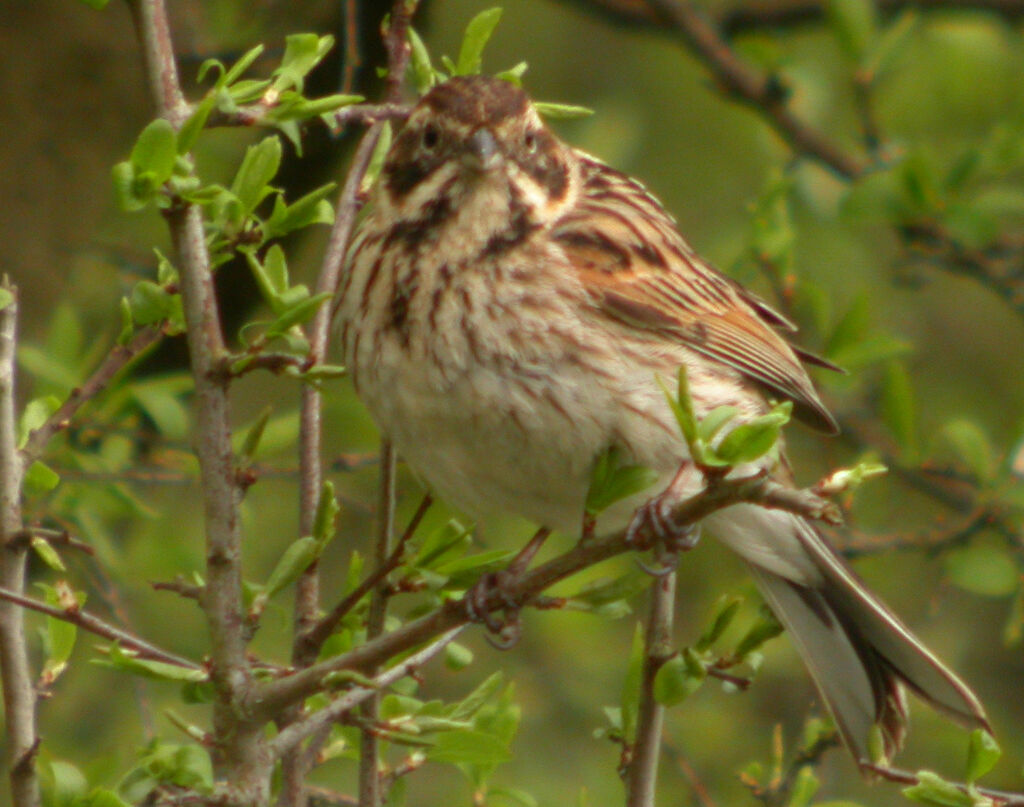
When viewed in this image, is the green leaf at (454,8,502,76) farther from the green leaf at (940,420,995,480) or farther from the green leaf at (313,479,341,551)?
Result: the green leaf at (940,420,995,480)

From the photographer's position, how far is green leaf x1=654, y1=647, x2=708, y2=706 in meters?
2.41

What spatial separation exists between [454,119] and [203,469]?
3.31 ft

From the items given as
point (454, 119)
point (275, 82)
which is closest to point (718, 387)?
point (454, 119)

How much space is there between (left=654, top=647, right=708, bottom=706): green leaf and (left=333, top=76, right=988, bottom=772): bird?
1.28 ft

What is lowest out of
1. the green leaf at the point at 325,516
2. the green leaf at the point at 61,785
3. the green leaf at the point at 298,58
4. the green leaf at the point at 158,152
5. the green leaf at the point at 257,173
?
the green leaf at the point at 61,785

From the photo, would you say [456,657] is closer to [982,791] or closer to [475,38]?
[982,791]

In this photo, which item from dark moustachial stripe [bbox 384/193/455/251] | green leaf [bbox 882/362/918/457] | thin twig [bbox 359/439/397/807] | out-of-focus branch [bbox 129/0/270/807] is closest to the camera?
out-of-focus branch [bbox 129/0/270/807]

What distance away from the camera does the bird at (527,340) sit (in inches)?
112

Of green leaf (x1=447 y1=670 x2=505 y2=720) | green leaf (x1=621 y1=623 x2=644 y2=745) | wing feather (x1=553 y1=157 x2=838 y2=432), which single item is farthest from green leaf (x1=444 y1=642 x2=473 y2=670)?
wing feather (x1=553 y1=157 x2=838 y2=432)

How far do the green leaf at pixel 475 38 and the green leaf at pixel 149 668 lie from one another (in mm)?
1227

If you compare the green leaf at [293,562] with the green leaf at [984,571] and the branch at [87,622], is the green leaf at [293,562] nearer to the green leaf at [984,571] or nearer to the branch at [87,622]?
the branch at [87,622]

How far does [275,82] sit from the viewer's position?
2.24 m

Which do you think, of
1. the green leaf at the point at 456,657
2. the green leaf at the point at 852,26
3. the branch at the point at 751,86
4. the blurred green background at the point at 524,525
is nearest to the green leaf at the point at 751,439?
the green leaf at the point at 456,657

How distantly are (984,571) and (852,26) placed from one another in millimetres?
1586
